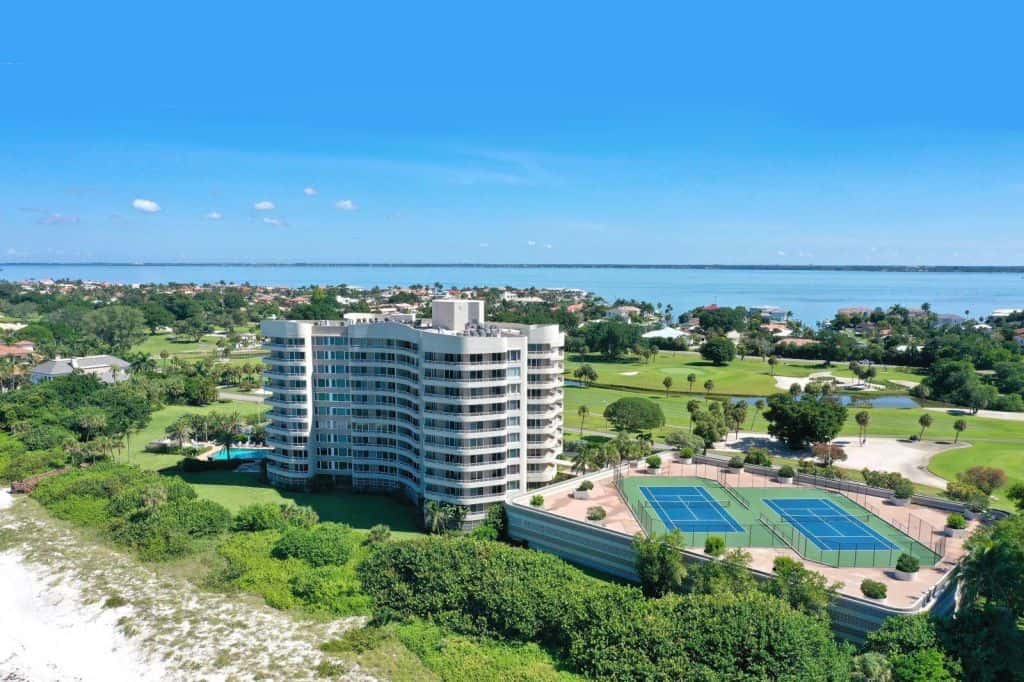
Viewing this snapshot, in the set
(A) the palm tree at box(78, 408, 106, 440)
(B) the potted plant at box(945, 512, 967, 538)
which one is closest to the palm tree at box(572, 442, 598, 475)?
(B) the potted plant at box(945, 512, 967, 538)

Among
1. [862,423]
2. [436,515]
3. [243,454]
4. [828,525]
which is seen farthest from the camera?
[862,423]

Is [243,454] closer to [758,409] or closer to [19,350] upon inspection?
[758,409]

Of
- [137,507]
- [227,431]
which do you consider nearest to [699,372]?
[227,431]

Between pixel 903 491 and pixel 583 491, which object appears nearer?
pixel 903 491

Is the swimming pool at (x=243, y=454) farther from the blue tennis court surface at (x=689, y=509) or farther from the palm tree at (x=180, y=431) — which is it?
the blue tennis court surface at (x=689, y=509)

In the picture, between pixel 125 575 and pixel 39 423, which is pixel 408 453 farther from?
pixel 39 423

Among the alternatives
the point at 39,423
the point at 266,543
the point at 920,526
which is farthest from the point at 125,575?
the point at 920,526

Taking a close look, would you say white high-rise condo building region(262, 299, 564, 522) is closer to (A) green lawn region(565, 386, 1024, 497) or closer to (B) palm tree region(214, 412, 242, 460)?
(B) palm tree region(214, 412, 242, 460)
